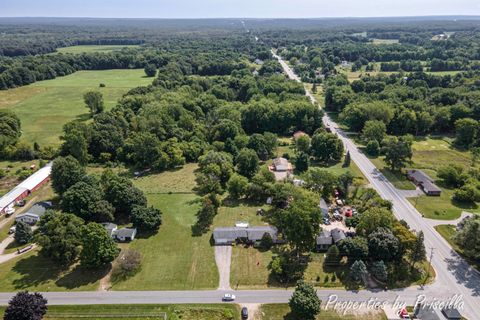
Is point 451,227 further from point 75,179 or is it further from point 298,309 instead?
point 75,179

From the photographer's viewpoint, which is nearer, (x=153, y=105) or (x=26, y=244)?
(x=26, y=244)

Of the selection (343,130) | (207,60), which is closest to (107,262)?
(343,130)

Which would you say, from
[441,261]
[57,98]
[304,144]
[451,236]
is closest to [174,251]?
[441,261]

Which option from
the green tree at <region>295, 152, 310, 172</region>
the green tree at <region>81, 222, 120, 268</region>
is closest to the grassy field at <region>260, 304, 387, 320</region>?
the green tree at <region>81, 222, 120, 268</region>

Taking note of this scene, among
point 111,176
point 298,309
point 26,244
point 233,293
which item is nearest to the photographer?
point 298,309

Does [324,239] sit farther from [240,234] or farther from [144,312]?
[144,312]

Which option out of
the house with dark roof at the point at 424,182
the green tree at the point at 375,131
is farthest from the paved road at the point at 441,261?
the green tree at the point at 375,131

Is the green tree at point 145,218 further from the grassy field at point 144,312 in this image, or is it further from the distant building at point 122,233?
the grassy field at point 144,312
